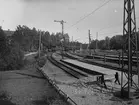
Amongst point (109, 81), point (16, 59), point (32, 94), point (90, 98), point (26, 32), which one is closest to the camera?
point (90, 98)

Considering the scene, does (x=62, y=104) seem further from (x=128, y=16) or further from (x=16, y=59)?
(x=16, y=59)

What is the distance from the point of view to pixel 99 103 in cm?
937

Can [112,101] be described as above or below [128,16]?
below

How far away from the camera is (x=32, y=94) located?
12.3 m

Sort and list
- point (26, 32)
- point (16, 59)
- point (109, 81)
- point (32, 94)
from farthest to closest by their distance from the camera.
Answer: point (26, 32)
point (16, 59)
point (109, 81)
point (32, 94)

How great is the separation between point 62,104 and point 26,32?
93.1m

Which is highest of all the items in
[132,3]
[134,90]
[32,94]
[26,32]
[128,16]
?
[26,32]

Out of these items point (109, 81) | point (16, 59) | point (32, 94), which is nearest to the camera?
point (32, 94)

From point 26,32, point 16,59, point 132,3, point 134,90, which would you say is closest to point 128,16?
point 132,3

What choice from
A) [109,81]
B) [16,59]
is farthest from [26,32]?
[109,81]

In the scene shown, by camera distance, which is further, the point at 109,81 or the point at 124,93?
the point at 109,81

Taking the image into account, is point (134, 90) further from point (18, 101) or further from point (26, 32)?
point (26, 32)

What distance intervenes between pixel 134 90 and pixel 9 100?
8847 millimetres

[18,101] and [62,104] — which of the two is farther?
[18,101]
